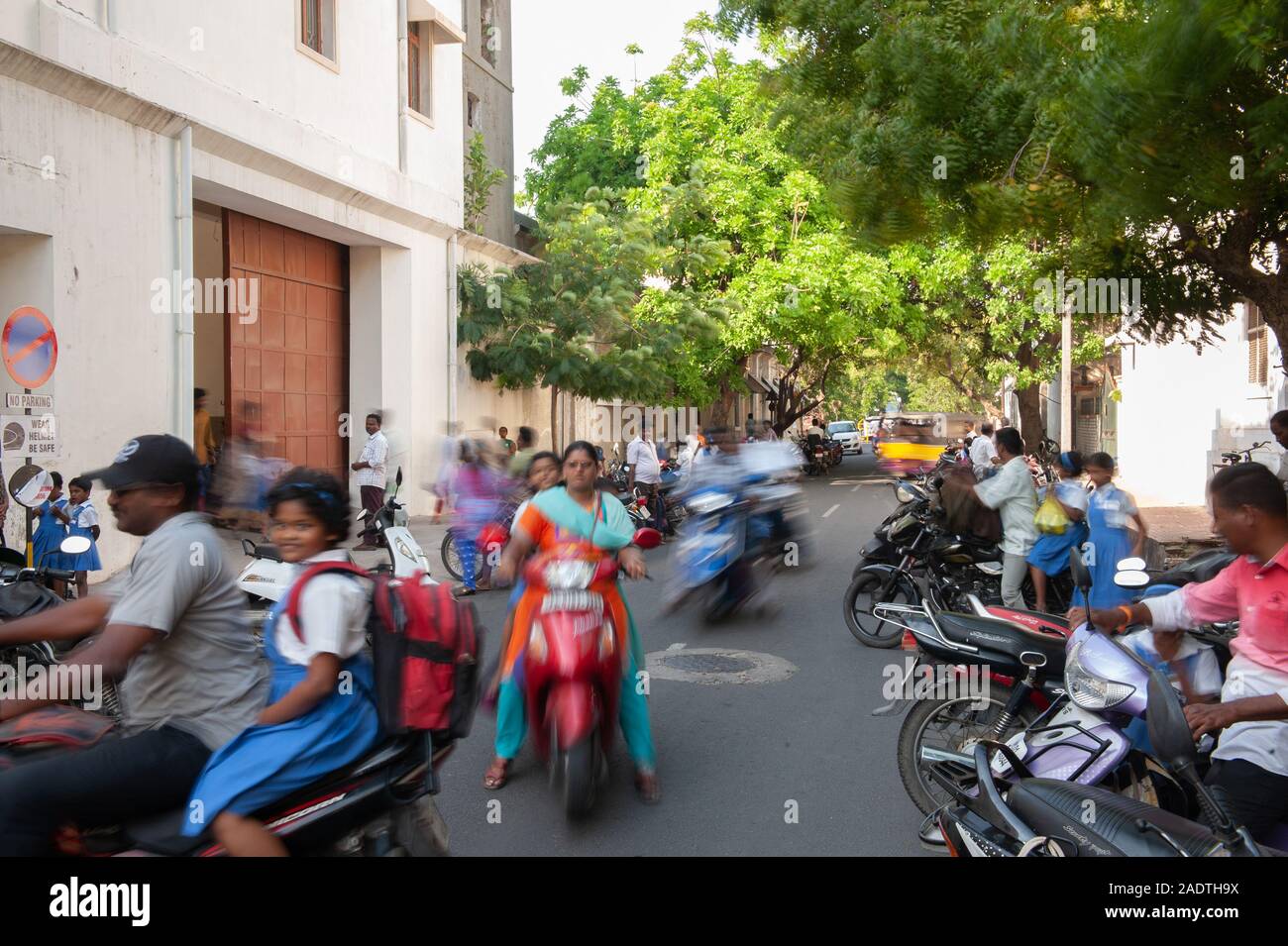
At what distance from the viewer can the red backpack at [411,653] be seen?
3.11 meters

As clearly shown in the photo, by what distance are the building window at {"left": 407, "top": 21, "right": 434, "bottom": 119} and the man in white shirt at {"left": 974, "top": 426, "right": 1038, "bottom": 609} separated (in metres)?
14.1

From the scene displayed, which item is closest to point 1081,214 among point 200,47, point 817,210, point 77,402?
point 77,402

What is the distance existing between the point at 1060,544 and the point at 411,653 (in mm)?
6650

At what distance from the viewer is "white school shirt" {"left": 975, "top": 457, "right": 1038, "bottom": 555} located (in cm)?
859

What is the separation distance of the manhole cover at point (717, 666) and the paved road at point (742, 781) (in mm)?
113

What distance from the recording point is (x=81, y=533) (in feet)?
29.7

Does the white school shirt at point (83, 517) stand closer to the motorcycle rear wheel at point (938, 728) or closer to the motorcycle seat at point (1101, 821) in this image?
the motorcycle rear wheel at point (938, 728)

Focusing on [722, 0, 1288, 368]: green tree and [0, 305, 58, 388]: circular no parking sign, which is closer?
[722, 0, 1288, 368]: green tree

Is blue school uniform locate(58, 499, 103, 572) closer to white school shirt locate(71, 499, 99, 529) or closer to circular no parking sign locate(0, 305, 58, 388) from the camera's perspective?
white school shirt locate(71, 499, 99, 529)

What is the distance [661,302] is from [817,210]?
4941mm

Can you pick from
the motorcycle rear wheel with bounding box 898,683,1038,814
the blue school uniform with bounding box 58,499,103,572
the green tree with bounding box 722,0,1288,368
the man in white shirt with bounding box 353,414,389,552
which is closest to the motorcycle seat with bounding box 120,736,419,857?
the motorcycle rear wheel with bounding box 898,683,1038,814

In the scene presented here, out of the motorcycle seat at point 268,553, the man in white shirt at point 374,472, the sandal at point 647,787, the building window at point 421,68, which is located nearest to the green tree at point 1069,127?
the sandal at point 647,787

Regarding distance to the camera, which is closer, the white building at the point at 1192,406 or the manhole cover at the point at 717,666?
the manhole cover at the point at 717,666
